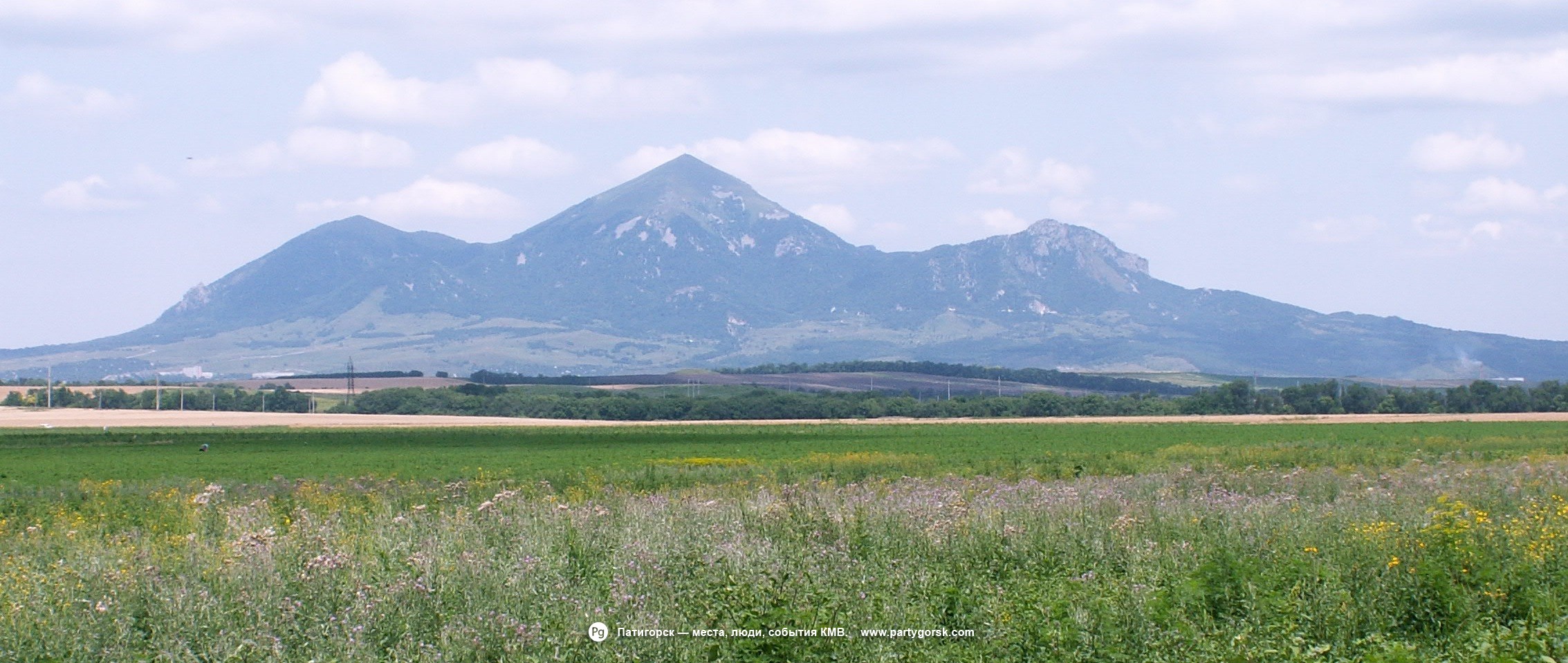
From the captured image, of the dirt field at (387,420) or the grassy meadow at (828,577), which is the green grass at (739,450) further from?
the grassy meadow at (828,577)

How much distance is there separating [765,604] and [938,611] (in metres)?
1.63

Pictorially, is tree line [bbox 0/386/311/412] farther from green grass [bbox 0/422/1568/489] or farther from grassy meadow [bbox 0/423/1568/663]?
grassy meadow [bbox 0/423/1568/663]

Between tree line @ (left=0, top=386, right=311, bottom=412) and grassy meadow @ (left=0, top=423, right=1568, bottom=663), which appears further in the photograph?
tree line @ (left=0, top=386, right=311, bottom=412)

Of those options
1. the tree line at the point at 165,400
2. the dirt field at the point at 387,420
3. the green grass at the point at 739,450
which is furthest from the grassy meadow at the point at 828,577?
the tree line at the point at 165,400

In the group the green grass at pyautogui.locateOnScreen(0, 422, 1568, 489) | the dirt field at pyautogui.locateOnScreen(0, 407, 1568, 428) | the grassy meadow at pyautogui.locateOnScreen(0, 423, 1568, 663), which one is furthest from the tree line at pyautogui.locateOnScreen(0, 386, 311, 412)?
the grassy meadow at pyautogui.locateOnScreen(0, 423, 1568, 663)

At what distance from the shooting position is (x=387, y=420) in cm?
12075

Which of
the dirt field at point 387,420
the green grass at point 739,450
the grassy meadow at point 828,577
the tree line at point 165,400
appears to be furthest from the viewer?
the tree line at point 165,400

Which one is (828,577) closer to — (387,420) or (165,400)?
(387,420)

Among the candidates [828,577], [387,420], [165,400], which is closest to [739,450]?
[828,577]

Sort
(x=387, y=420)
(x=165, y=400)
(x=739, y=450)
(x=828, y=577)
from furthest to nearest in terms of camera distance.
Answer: (x=165, y=400) < (x=387, y=420) < (x=739, y=450) < (x=828, y=577)

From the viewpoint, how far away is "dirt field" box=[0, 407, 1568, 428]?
99.9 meters

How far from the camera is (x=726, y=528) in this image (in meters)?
15.3

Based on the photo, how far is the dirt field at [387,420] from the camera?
9994cm

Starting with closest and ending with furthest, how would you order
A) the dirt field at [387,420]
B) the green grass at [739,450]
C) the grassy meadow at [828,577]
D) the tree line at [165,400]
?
the grassy meadow at [828,577] → the green grass at [739,450] → the dirt field at [387,420] → the tree line at [165,400]
